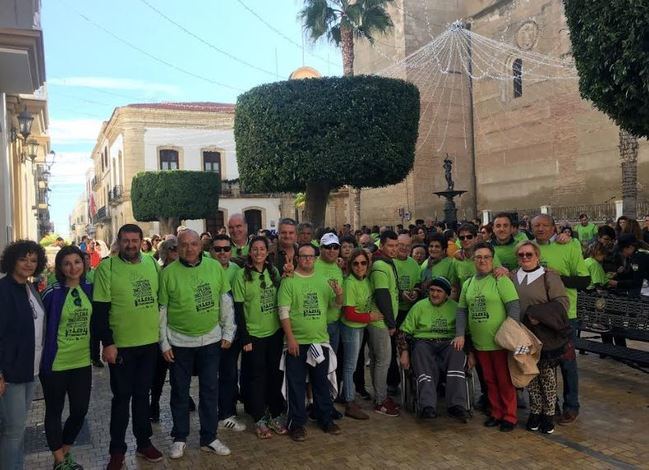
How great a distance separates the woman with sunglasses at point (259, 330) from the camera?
4.83m

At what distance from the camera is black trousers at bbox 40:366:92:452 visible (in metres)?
3.89

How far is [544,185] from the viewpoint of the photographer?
28234mm

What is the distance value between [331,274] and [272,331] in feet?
2.53

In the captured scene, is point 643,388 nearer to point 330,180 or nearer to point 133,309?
point 133,309

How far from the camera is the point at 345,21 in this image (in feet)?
70.8

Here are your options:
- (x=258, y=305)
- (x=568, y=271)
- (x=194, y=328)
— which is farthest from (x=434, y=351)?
(x=194, y=328)

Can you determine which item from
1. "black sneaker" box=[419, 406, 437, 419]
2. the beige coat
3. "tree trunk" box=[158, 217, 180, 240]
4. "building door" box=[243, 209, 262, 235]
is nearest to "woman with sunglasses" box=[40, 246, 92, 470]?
"black sneaker" box=[419, 406, 437, 419]

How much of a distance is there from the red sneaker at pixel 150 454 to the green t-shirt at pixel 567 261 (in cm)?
372

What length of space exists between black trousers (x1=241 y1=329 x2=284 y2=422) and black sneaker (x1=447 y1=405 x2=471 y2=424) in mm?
1503

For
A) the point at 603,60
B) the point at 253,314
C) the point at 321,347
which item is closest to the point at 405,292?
the point at 321,347

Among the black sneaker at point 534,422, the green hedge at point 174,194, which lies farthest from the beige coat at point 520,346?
the green hedge at point 174,194

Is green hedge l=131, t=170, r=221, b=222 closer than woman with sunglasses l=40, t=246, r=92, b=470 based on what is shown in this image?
No

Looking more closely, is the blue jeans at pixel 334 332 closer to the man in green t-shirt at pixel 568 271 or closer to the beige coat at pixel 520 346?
the beige coat at pixel 520 346

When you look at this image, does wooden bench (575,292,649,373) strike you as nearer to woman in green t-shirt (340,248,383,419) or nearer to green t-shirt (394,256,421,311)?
green t-shirt (394,256,421,311)
